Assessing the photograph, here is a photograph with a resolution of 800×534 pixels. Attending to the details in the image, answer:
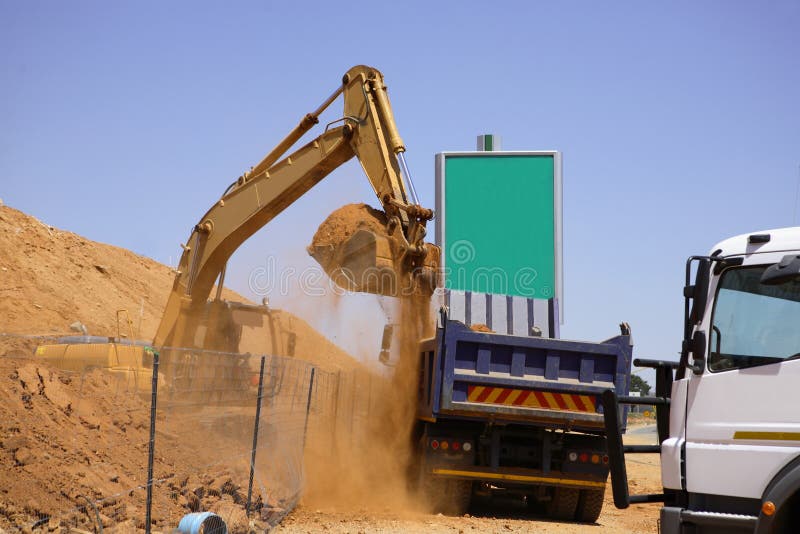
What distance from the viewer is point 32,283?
3597cm

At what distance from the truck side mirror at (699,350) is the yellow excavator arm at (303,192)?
7.03m

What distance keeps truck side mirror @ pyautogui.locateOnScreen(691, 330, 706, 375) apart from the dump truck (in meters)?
4.84

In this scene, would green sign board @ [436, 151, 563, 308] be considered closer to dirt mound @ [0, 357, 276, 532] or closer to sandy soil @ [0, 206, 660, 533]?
sandy soil @ [0, 206, 660, 533]

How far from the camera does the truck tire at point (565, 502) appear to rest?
12102 mm

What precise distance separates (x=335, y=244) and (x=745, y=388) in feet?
28.3

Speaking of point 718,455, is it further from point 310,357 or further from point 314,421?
point 310,357

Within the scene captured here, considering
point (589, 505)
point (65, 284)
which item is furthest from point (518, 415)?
point (65, 284)

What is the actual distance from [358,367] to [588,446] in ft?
12.7

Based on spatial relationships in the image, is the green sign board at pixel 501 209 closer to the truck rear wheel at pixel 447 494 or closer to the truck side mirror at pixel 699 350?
the truck rear wheel at pixel 447 494

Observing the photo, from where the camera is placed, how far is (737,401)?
5.76 m

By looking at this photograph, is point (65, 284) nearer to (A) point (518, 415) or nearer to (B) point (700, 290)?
(A) point (518, 415)

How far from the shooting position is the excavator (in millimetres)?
12984

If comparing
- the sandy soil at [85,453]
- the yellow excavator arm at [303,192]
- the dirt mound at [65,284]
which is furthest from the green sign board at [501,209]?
the dirt mound at [65,284]

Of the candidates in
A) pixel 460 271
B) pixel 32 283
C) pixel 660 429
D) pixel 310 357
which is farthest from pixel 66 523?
pixel 32 283
